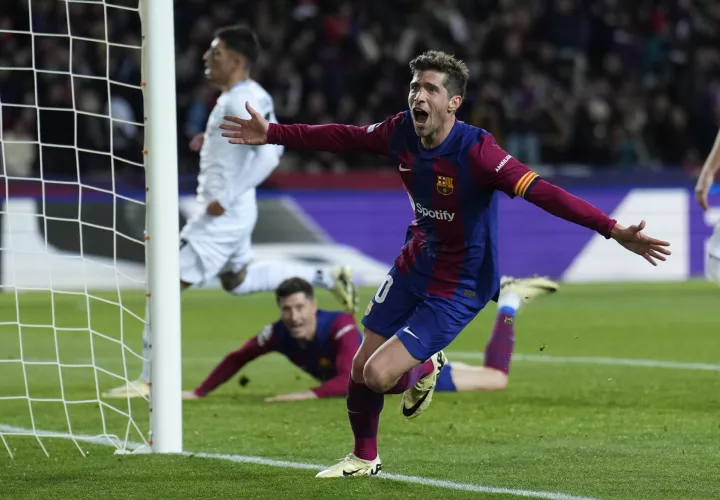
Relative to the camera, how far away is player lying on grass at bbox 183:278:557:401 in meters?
8.50

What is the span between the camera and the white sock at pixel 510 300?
8.97 m

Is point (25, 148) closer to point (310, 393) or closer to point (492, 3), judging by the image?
point (492, 3)

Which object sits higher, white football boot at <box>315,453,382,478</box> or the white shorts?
the white shorts

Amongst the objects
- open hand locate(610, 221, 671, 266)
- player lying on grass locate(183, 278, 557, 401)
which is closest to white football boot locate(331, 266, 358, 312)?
player lying on grass locate(183, 278, 557, 401)

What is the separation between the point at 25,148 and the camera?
1730 cm

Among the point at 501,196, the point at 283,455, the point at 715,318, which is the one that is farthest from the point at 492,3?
the point at 283,455

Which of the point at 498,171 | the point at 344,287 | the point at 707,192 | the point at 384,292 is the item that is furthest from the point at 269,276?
the point at 498,171

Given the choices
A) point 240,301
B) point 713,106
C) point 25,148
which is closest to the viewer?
point 240,301

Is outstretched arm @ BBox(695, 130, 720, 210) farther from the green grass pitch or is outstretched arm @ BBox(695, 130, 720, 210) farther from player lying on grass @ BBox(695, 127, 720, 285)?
the green grass pitch

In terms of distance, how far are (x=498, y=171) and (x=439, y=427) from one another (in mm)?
2274

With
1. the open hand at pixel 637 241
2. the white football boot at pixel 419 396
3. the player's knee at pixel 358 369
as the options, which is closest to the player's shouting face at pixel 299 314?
the white football boot at pixel 419 396

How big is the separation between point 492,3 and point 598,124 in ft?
10.4

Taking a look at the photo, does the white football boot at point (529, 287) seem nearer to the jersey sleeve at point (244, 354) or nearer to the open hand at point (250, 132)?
the jersey sleeve at point (244, 354)

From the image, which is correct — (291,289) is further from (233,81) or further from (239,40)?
(239,40)
